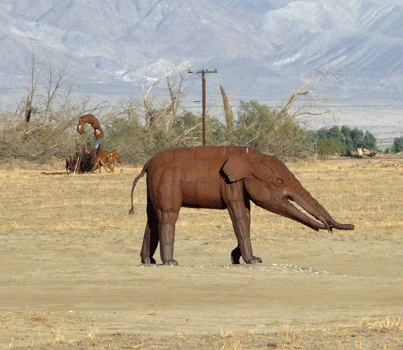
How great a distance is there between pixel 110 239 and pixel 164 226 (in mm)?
5538

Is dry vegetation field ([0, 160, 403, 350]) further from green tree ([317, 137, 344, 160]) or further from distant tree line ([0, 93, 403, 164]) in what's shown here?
green tree ([317, 137, 344, 160])

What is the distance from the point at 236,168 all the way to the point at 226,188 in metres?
0.33

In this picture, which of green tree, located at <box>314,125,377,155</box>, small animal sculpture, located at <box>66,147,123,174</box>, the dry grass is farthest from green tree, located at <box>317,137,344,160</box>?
the dry grass

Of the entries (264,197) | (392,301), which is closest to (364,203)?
(264,197)

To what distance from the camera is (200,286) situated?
10.6 m

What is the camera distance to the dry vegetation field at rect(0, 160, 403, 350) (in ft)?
25.3

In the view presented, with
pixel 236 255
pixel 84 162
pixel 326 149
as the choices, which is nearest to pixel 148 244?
pixel 236 255

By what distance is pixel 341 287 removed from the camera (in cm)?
1084

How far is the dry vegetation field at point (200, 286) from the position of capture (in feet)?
25.3

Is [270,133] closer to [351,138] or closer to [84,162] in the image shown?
[84,162]

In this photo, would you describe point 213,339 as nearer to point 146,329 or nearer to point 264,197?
point 146,329

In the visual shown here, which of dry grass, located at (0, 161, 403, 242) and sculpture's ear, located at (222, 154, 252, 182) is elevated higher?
sculpture's ear, located at (222, 154, 252, 182)

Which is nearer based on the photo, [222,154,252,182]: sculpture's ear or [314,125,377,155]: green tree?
[222,154,252,182]: sculpture's ear

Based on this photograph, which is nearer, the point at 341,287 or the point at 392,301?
the point at 392,301
